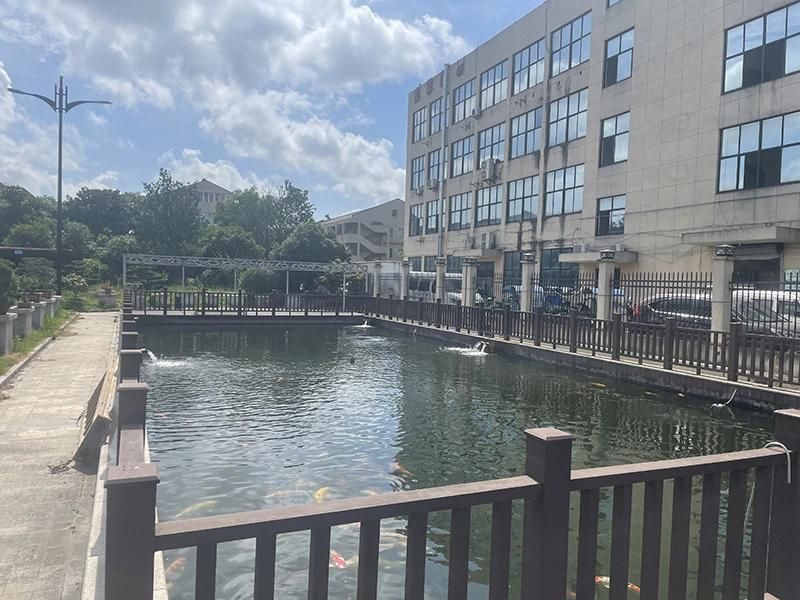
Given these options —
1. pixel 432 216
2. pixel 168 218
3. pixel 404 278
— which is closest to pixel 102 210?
pixel 168 218

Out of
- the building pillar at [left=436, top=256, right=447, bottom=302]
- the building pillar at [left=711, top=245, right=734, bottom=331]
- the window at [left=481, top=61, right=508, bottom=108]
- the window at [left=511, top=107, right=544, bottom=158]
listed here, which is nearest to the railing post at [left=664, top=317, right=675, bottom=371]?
the building pillar at [left=711, top=245, right=734, bottom=331]

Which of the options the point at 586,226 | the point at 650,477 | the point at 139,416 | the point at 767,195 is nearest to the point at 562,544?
the point at 650,477

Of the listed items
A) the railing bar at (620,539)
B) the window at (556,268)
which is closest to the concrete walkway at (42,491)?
the railing bar at (620,539)

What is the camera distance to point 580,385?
12.2 m

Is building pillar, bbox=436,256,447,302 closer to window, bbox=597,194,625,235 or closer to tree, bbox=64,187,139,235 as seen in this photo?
window, bbox=597,194,625,235

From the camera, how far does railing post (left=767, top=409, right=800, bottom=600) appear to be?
266cm

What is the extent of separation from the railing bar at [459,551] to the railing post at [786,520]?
153 cm

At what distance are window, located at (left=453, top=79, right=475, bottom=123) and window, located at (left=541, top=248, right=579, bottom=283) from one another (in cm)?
1088

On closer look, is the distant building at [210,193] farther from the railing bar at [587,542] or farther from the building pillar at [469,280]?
the railing bar at [587,542]

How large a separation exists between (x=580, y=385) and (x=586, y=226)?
596 inches

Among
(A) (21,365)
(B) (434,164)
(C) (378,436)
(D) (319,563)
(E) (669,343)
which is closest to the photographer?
(D) (319,563)

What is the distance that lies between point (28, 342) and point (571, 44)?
24.0 m

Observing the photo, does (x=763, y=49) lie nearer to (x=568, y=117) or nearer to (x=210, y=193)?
(x=568, y=117)

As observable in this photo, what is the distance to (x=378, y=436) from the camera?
798 cm
